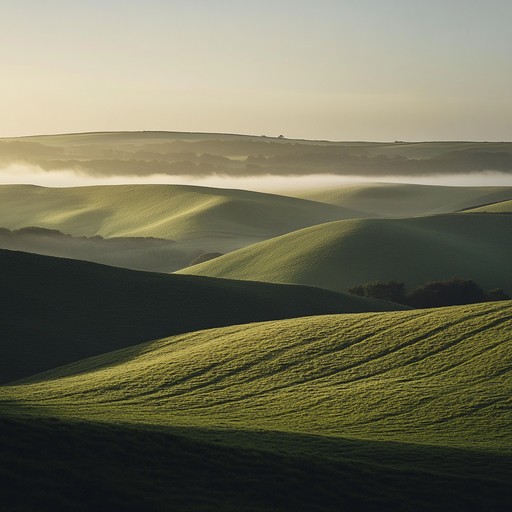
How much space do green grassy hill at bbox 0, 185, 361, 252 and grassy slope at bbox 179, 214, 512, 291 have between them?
35152 mm

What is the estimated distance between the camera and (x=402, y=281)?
273 ft

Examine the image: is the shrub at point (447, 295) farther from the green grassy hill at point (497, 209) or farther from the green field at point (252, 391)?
the green grassy hill at point (497, 209)

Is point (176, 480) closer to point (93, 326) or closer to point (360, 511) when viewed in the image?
point (360, 511)

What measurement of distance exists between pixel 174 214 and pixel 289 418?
13492cm

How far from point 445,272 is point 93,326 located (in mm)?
40394

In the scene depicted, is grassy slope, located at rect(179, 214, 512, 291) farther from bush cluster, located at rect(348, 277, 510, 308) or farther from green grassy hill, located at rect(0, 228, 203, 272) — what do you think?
green grassy hill, located at rect(0, 228, 203, 272)

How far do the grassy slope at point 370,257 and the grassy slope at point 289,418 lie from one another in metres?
36.8

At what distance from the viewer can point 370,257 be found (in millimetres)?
89312

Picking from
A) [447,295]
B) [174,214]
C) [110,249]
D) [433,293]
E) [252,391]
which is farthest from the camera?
[174,214]

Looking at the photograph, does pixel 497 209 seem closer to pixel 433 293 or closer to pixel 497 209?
pixel 497 209

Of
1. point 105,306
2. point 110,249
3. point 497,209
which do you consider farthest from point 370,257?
point 110,249

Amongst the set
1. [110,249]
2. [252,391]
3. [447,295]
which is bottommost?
[110,249]

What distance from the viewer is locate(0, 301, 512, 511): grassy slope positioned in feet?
69.5

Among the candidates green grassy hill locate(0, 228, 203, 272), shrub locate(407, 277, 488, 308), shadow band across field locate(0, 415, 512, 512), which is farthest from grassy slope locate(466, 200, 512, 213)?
shadow band across field locate(0, 415, 512, 512)
